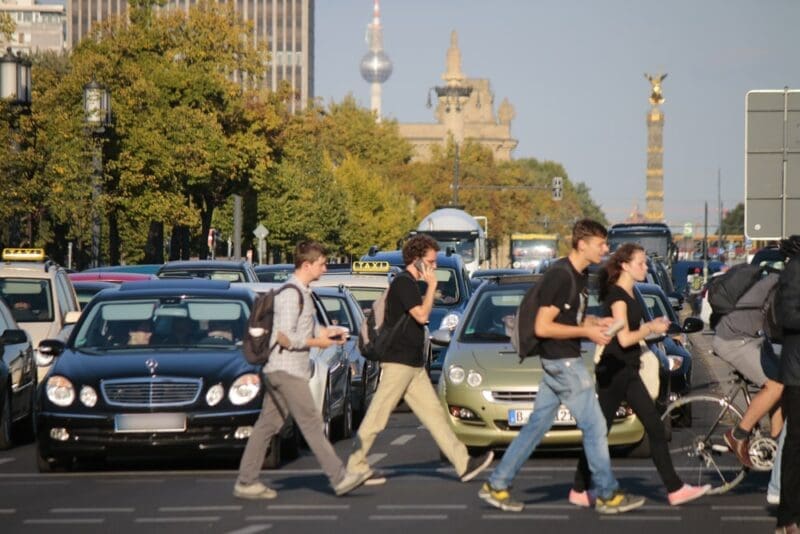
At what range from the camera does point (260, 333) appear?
12883mm

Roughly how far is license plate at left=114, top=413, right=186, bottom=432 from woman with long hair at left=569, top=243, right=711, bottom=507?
3.53 meters

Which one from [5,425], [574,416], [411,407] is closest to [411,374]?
[411,407]

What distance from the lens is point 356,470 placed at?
13.6 meters

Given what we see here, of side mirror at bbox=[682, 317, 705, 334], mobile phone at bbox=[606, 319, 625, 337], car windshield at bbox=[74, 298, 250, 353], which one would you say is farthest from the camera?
side mirror at bbox=[682, 317, 705, 334]

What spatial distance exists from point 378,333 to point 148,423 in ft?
7.00

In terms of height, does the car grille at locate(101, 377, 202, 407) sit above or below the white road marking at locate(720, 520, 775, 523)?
above

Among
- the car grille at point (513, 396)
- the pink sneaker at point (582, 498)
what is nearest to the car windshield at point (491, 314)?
the car grille at point (513, 396)

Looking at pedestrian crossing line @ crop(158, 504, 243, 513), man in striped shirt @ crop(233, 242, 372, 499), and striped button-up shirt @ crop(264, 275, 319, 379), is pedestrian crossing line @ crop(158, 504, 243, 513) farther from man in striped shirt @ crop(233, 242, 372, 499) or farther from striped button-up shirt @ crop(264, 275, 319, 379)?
striped button-up shirt @ crop(264, 275, 319, 379)

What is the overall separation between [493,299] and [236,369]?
2981mm

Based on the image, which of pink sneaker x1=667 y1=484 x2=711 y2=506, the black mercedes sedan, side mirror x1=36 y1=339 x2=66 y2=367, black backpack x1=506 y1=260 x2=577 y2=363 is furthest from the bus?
black backpack x1=506 y1=260 x2=577 y2=363

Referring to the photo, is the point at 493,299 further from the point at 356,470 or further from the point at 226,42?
the point at 226,42

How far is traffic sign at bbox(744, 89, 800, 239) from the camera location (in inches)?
945

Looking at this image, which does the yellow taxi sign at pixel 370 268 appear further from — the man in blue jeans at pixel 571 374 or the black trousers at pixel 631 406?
the man in blue jeans at pixel 571 374

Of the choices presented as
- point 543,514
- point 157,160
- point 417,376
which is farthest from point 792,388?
point 157,160
